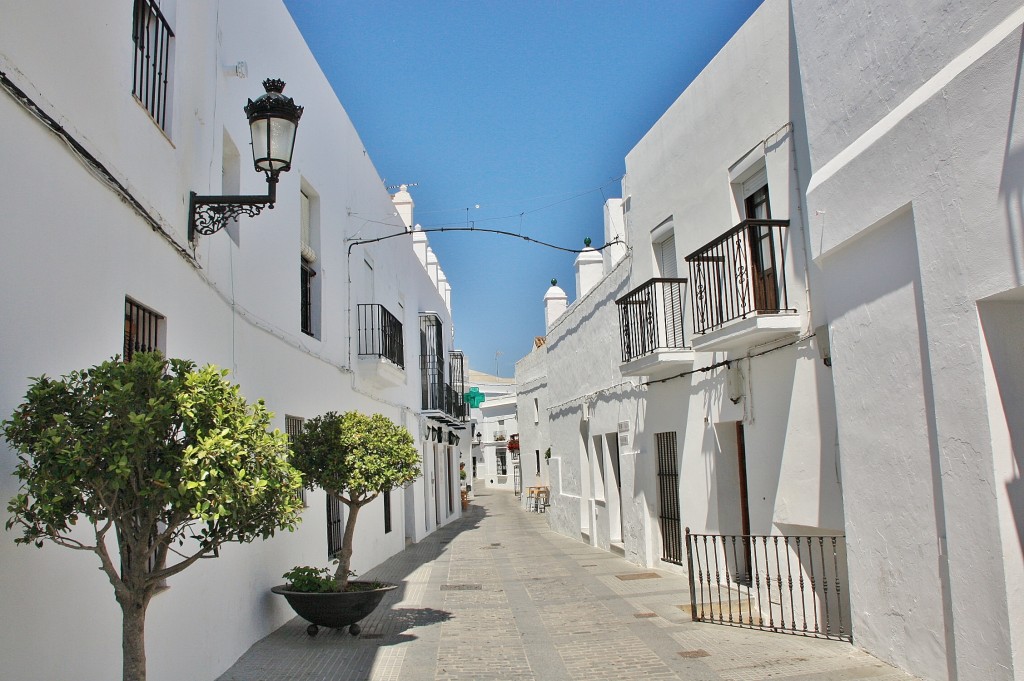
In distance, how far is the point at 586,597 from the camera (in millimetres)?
10367

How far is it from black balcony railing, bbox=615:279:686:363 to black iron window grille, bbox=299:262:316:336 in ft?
14.1

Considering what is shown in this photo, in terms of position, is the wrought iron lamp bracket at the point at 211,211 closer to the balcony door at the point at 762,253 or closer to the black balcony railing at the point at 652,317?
the balcony door at the point at 762,253

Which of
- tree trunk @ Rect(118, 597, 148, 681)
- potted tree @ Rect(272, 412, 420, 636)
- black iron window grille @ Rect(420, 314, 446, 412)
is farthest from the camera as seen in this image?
black iron window grille @ Rect(420, 314, 446, 412)

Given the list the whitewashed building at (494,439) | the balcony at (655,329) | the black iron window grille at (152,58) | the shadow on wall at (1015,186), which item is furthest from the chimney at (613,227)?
the whitewashed building at (494,439)

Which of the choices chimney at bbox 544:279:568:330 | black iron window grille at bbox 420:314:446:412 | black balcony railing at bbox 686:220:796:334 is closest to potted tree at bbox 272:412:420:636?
black balcony railing at bbox 686:220:796:334

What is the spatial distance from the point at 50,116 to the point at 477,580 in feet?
31.9

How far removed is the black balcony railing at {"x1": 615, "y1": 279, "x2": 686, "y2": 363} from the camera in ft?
35.6

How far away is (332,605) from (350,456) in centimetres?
150

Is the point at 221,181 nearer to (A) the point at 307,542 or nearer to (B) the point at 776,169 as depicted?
(A) the point at 307,542

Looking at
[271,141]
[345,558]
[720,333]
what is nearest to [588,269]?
[720,333]

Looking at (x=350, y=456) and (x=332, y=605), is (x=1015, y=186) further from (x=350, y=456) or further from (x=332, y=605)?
(x=332, y=605)

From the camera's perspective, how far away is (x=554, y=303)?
74.7 ft

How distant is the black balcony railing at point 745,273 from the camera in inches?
314

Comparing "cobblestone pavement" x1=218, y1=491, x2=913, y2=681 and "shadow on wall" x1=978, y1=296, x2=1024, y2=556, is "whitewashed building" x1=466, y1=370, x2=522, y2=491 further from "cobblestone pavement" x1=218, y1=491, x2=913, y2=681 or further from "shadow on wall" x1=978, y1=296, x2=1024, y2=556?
"shadow on wall" x1=978, y1=296, x2=1024, y2=556
